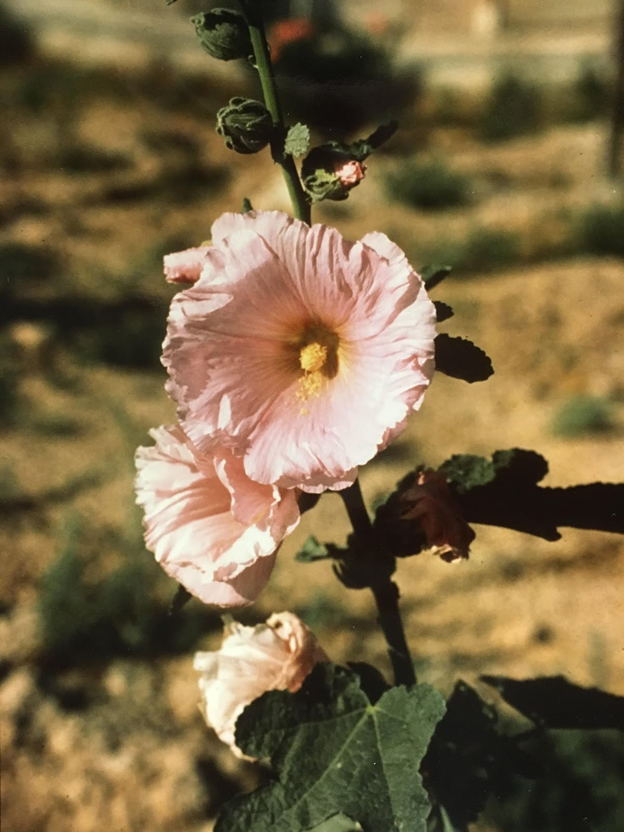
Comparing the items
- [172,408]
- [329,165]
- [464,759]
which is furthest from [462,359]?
[172,408]

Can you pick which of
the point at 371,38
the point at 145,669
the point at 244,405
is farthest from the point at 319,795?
the point at 371,38

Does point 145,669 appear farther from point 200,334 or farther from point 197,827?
point 200,334

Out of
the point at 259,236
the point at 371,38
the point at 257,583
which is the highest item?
the point at 259,236

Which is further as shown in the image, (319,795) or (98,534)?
(98,534)

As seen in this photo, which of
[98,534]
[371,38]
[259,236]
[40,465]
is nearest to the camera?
[259,236]

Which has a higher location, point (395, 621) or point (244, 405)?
point (244, 405)

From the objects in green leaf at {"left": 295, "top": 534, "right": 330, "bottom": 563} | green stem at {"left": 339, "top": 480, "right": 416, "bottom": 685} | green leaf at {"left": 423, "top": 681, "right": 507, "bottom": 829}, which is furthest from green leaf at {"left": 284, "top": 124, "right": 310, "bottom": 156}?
green leaf at {"left": 423, "top": 681, "right": 507, "bottom": 829}

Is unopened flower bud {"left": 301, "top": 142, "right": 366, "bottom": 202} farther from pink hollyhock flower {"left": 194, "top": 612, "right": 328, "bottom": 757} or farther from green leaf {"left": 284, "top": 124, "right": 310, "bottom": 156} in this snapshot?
pink hollyhock flower {"left": 194, "top": 612, "right": 328, "bottom": 757}
